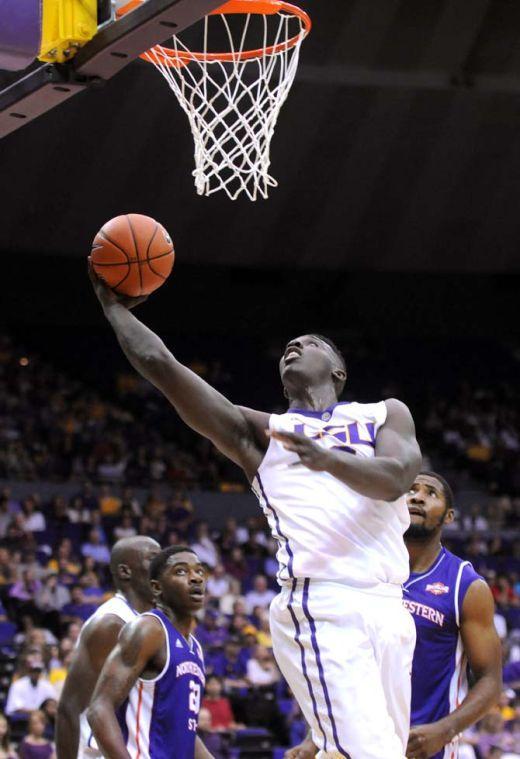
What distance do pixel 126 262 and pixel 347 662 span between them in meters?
1.43

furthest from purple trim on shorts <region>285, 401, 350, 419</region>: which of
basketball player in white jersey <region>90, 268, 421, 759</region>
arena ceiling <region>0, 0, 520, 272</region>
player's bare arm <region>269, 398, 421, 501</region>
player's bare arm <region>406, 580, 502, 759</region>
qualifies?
arena ceiling <region>0, 0, 520, 272</region>

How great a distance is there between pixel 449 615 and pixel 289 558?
1166 mm

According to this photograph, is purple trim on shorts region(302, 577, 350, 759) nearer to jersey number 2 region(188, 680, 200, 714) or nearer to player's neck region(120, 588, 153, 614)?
jersey number 2 region(188, 680, 200, 714)

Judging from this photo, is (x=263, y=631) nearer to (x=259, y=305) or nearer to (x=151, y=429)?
(x=151, y=429)

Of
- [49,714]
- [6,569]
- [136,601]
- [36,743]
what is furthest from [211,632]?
[136,601]

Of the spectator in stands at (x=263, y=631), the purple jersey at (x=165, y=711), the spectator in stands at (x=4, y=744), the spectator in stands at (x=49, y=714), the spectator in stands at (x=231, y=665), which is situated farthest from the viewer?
the spectator in stands at (x=263, y=631)

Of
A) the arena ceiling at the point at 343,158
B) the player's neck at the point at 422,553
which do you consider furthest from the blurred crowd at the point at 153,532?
the player's neck at the point at 422,553

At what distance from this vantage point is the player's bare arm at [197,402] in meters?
3.91

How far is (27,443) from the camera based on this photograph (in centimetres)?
1736

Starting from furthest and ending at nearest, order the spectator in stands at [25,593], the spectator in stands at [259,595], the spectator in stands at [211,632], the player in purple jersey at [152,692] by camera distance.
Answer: the spectator in stands at [259,595] < the spectator in stands at [25,593] < the spectator in stands at [211,632] < the player in purple jersey at [152,692]

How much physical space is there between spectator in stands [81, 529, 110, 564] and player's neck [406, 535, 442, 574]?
30.6 feet

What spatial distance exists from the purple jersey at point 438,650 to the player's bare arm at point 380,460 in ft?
3.44

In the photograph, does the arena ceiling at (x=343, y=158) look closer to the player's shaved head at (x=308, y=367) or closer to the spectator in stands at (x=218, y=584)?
the spectator in stands at (x=218, y=584)

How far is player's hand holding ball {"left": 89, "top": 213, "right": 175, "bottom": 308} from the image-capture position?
13.7 feet
